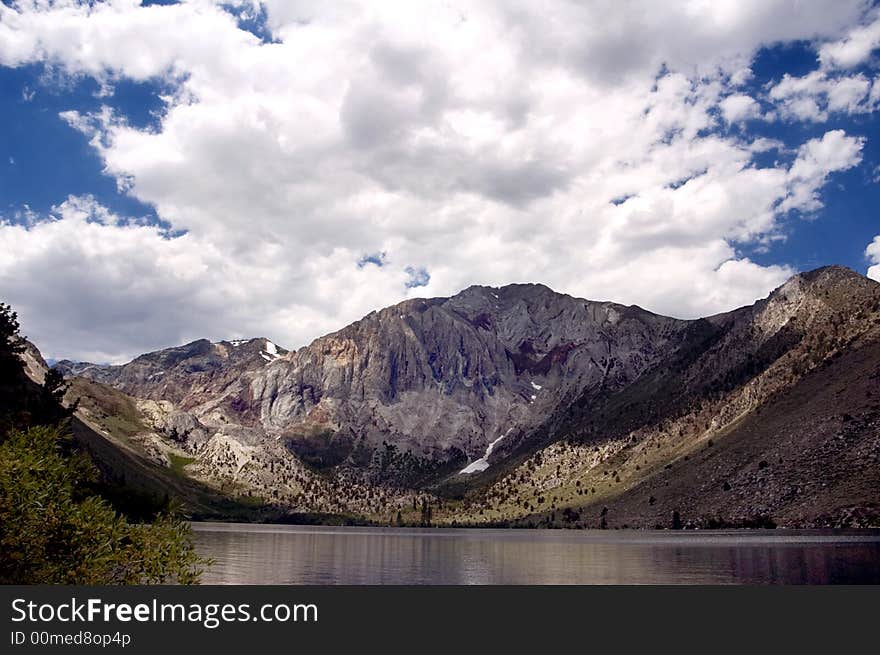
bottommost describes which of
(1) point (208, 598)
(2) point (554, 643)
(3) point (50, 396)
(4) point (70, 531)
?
(2) point (554, 643)

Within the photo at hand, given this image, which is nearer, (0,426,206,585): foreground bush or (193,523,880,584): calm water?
(0,426,206,585): foreground bush

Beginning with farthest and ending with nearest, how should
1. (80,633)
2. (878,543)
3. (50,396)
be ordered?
(878,543) → (50,396) → (80,633)

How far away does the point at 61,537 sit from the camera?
33.6m

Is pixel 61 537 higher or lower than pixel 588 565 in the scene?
higher

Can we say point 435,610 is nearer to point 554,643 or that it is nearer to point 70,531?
point 554,643

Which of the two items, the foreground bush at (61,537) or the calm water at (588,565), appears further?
the calm water at (588,565)

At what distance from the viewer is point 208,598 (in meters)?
35.0

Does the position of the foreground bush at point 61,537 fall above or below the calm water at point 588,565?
above

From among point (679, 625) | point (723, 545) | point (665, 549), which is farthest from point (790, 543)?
point (679, 625)

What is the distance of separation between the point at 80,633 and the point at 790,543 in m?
157

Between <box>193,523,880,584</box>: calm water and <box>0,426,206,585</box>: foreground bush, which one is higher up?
<box>0,426,206,585</box>: foreground bush

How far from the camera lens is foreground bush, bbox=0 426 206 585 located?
105 feet

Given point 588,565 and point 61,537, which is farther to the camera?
point 588,565

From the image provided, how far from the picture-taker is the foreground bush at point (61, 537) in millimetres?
32009
